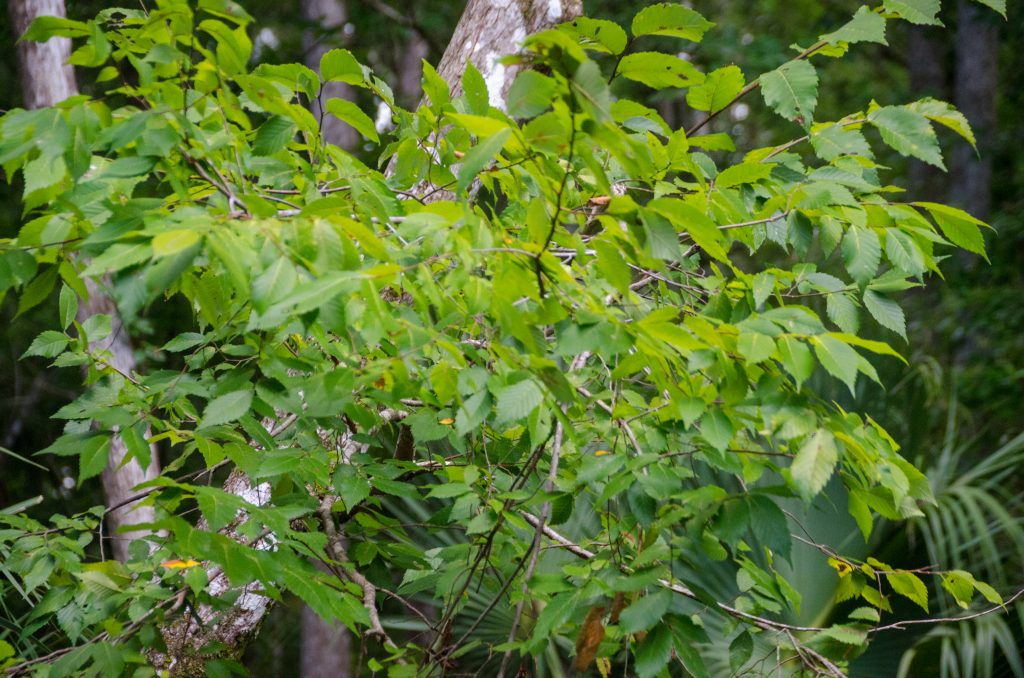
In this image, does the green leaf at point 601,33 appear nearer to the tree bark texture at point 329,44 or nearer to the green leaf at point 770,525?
the green leaf at point 770,525

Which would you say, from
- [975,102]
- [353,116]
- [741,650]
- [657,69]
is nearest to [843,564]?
[741,650]

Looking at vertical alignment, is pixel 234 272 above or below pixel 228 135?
below

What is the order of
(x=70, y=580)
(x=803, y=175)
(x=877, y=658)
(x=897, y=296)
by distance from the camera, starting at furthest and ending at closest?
(x=897, y=296) → (x=877, y=658) → (x=70, y=580) → (x=803, y=175)

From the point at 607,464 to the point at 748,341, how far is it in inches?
12.5

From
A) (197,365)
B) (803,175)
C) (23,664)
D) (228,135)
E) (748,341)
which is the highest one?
(228,135)

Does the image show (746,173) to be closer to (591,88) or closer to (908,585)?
(591,88)

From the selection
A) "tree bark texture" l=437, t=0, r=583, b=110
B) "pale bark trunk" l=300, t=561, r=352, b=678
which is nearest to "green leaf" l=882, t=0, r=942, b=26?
"tree bark texture" l=437, t=0, r=583, b=110

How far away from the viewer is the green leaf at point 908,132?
1.27m

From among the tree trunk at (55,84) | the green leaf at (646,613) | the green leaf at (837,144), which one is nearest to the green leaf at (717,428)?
the green leaf at (646,613)

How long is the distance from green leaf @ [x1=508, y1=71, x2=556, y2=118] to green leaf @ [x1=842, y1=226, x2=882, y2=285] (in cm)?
56

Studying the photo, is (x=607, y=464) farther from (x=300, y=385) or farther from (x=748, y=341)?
(x=300, y=385)

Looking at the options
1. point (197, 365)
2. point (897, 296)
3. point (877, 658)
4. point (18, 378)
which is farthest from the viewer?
point (897, 296)

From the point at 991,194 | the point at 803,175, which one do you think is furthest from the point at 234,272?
the point at 991,194

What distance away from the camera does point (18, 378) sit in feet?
24.6
